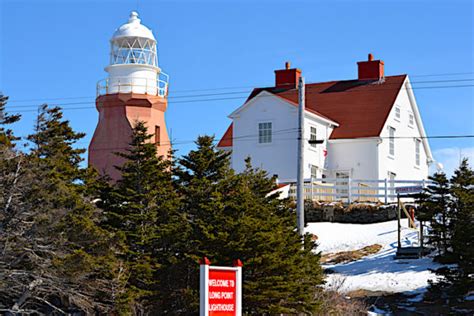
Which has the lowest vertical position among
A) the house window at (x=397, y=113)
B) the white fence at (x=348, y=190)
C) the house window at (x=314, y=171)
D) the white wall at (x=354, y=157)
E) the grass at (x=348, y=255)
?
the grass at (x=348, y=255)

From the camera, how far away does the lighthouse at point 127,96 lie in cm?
3453

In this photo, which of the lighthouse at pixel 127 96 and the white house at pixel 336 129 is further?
the white house at pixel 336 129

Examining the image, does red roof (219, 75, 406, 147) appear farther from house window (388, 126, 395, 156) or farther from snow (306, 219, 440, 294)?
snow (306, 219, 440, 294)

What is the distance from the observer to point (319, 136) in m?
37.9

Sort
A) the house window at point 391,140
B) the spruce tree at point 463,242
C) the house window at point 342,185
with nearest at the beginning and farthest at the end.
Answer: the spruce tree at point 463,242
the house window at point 342,185
the house window at point 391,140

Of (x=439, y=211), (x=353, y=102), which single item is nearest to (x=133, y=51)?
(x=353, y=102)

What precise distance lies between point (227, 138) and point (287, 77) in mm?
4323

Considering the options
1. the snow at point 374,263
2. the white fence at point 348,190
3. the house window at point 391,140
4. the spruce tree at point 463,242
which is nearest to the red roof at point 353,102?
the house window at point 391,140

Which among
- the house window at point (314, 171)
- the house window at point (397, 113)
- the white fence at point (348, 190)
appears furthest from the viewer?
the house window at point (397, 113)

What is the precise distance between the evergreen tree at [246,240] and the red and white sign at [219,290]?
4.44m

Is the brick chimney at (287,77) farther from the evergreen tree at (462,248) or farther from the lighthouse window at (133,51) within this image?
the evergreen tree at (462,248)

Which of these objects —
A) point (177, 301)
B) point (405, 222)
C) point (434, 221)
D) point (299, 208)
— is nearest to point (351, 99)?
point (405, 222)

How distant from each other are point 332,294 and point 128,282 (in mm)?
5044

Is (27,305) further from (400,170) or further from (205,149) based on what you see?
(400,170)
